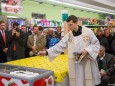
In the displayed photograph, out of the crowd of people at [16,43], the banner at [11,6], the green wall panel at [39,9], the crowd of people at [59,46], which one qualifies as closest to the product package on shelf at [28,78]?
the crowd of people at [59,46]

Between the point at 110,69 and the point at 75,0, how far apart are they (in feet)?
23.4

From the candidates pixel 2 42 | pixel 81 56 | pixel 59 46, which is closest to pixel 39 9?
pixel 2 42

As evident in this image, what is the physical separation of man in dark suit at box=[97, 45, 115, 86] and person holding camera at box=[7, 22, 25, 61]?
199cm

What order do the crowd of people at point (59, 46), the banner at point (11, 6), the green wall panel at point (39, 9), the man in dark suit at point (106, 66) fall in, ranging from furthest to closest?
1. the green wall panel at point (39, 9)
2. the banner at point (11, 6)
3. the man in dark suit at point (106, 66)
4. the crowd of people at point (59, 46)

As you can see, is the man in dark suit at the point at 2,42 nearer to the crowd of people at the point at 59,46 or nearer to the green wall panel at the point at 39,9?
the crowd of people at the point at 59,46

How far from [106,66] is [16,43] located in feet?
7.44

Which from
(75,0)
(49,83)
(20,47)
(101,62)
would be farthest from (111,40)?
(75,0)

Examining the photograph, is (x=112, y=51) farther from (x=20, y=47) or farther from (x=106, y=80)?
(x=20, y=47)

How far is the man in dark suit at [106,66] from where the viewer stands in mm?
3855

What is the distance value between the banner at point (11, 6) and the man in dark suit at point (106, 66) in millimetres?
5398

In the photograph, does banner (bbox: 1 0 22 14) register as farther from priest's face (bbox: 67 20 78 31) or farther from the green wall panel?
priest's face (bbox: 67 20 78 31)

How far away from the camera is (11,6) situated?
8344 mm

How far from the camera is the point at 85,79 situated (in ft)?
10.6

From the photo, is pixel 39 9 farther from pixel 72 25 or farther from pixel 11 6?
pixel 72 25
